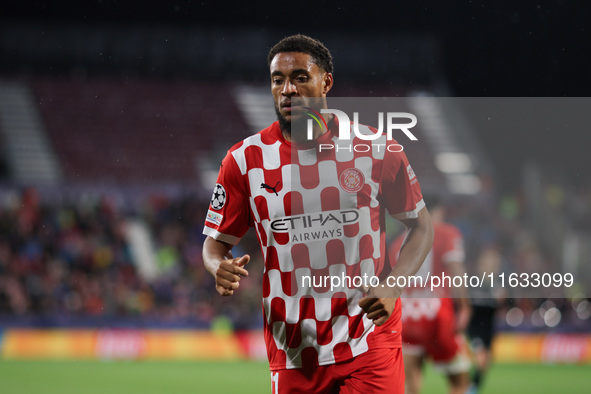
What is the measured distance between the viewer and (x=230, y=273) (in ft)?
8.61

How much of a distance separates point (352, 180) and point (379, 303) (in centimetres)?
52

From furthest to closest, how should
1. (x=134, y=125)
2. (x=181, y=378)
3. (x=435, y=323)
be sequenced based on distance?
(x=134, y=125) < (x=181, y=378) < (x=435, y=323)

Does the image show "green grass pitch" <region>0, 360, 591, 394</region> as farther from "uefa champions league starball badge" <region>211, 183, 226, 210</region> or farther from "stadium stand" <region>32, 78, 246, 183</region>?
"stadium stand" <region>32, 78, 246, 183</region>

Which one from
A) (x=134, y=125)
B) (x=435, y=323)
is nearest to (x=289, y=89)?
(x=435, y=323)

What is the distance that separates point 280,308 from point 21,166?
15304 mm

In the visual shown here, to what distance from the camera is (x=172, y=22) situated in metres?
21.1

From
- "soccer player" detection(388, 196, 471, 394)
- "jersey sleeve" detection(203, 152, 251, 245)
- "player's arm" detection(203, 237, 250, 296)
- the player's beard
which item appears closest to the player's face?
the player's beard

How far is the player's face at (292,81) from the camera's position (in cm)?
285

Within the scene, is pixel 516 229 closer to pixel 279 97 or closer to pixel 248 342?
pixel 248 342

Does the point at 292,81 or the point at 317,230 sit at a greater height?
the point at 292,81

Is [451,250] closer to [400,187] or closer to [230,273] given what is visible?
[400,187]

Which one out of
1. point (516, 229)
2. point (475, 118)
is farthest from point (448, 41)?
point (516, 229)

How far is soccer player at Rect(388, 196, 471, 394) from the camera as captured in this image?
507 centimetres

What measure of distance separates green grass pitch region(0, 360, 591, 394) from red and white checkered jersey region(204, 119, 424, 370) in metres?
5.41
